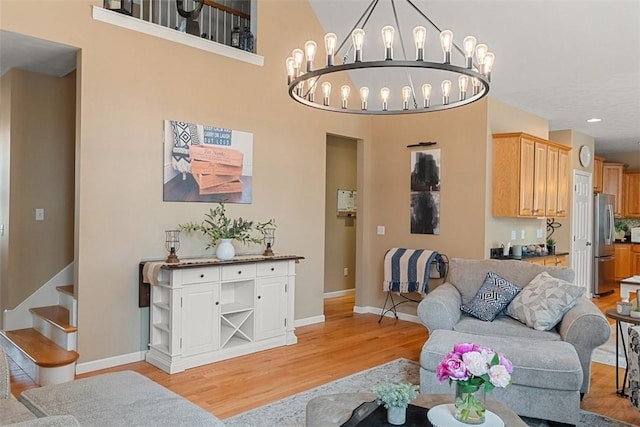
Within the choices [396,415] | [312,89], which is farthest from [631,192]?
[396,415]

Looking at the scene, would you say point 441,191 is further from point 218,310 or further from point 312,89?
point 218,310

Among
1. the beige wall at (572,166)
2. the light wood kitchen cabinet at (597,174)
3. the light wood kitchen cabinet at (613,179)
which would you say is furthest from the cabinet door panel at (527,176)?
the light wood kitchen cabinet at (613,179)

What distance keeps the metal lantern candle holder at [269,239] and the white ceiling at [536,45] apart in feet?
7.25

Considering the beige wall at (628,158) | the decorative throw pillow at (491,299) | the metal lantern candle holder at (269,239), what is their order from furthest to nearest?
the beige wall at (628,158) → the metal lantern candle holder at (269,239) → the decorative throw pillow at (491,299)

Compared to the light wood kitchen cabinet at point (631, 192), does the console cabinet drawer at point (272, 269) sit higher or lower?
lower

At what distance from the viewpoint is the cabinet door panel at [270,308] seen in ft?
14.9

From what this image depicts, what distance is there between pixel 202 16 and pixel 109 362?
11.9ft

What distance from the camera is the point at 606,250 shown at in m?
8.20

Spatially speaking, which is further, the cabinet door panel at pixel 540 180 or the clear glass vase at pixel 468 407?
the cabinet door panel at pixel 540 180

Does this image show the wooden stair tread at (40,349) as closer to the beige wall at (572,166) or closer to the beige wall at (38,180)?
the beige wall at (38,180)

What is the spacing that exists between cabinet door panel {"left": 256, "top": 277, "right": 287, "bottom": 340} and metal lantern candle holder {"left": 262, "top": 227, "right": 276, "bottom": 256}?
1.06ft

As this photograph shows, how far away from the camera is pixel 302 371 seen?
13.0 feet

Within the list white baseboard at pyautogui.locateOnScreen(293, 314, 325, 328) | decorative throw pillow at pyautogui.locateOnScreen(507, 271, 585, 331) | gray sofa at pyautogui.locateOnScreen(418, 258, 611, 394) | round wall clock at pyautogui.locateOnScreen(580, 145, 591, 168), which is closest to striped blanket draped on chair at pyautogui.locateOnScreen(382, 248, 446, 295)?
white baseboard at pyautogui.locateOnScreen(293, 314, 325, 328)

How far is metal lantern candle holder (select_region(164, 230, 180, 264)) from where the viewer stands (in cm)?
414
